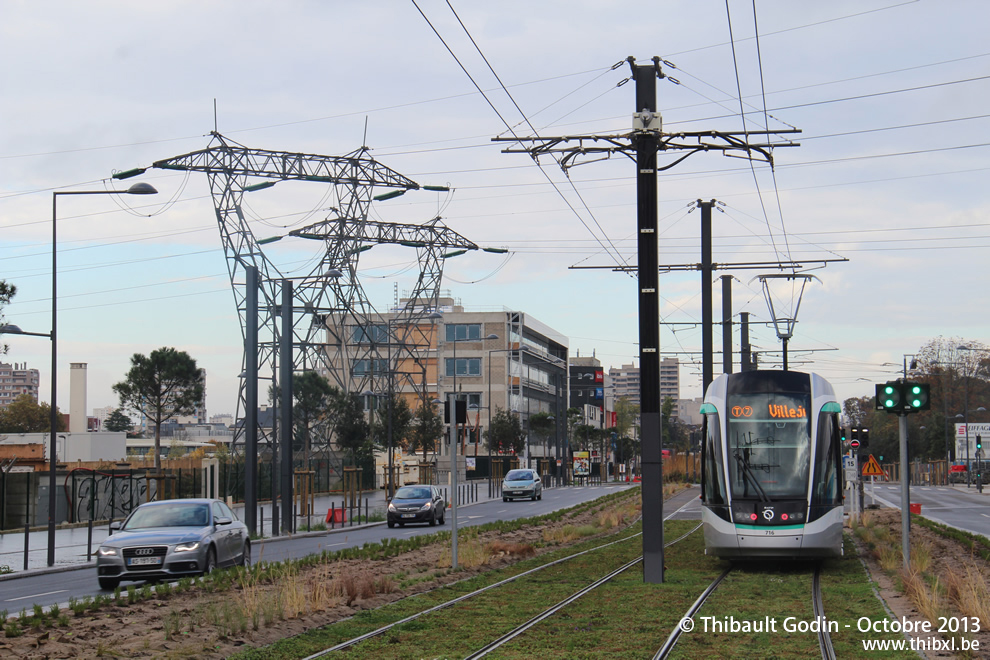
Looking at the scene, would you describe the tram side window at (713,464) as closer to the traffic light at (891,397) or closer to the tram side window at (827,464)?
the tram side window at (827,464)

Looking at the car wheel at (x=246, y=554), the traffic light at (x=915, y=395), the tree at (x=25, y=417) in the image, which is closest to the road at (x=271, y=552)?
the car wheel at (x=246, y=554)

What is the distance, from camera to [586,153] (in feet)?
59.9

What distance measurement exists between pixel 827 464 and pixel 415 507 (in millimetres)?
21742

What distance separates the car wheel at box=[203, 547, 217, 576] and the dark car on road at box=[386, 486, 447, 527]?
19008mm

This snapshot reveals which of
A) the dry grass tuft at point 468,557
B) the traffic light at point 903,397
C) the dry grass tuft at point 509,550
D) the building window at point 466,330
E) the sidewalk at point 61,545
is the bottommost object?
the sidewalk at point 61,545

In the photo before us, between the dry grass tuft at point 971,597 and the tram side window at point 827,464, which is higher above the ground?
the tram side window at point 827,464

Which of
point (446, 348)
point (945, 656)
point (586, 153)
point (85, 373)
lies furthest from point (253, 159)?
point (446, 348)

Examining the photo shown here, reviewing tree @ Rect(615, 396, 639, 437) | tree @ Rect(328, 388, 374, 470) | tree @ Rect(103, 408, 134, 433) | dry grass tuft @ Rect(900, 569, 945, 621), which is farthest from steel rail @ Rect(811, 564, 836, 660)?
tree @ Rect(103, 408, 134, 433)

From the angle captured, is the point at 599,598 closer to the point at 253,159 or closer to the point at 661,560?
the point at 661,560

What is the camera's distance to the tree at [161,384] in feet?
248

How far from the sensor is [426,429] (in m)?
90.9

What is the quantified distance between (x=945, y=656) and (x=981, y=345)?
108062 mm

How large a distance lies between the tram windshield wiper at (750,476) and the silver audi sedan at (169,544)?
914 centimetres

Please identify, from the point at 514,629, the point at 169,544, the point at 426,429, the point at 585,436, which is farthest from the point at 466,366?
the point at 514,629
